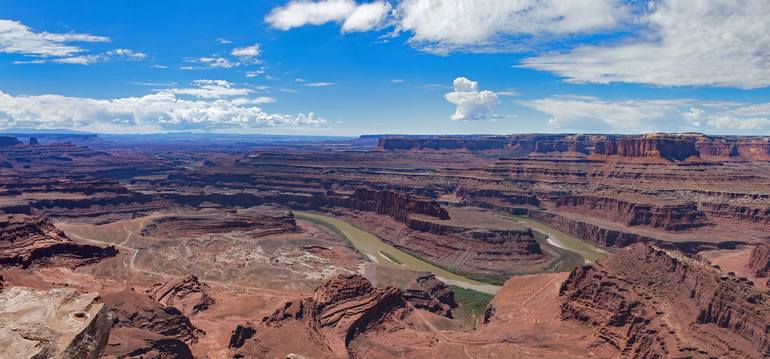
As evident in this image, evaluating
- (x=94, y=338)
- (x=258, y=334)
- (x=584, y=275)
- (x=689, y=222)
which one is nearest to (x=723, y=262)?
(x=689, y=222)

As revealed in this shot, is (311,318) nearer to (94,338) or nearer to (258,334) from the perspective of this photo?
(258,334)

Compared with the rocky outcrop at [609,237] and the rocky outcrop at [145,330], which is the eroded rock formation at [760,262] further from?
the rocky outcrop at [145,330]

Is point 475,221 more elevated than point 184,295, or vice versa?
point 475,221

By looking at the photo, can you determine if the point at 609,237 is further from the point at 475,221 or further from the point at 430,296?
the point at 430,296

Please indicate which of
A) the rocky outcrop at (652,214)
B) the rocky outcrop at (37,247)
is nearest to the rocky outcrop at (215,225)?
the rocky outcrop at (37,247)

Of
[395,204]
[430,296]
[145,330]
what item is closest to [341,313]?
[145,330]
